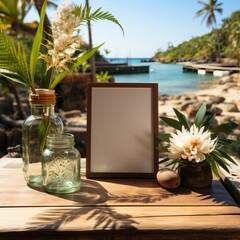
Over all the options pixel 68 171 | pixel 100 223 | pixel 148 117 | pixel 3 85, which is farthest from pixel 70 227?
pixel 3 85

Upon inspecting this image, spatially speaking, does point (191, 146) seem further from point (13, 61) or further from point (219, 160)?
point (13, 61)

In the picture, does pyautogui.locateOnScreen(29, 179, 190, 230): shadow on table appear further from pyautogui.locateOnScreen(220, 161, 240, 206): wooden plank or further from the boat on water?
the boat on water

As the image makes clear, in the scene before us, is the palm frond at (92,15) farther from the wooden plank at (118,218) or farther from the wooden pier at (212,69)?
the wooden pier at (212,69)

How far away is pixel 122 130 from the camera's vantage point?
2.81ft

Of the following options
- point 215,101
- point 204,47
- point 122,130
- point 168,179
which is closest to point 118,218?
point 168,179

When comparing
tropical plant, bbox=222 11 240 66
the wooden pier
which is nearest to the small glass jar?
the wooden pier

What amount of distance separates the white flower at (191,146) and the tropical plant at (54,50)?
0.31 m

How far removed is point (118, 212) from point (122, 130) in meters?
0.28

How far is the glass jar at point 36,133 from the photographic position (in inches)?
30.6

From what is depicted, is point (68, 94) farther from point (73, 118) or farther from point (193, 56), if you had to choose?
point (193, 56)

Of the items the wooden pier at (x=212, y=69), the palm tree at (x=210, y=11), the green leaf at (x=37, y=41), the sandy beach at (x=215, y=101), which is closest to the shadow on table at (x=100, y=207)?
the green leaf at (x=37, y=41)

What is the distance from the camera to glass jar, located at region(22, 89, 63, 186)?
2.55 ft

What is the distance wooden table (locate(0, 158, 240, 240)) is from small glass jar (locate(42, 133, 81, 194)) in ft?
0.08

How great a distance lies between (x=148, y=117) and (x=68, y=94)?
20.6 ft
